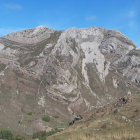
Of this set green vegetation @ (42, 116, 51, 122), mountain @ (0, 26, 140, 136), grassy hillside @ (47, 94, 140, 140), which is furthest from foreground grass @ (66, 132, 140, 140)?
green vegetation @ (42, 116, 51, 122)

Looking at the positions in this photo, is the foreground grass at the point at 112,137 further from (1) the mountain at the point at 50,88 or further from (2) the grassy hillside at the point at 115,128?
(1) the mountain at the point at 50,88

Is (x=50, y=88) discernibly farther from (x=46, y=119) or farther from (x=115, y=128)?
(x=115, y=128)

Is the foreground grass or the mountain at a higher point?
the mountain

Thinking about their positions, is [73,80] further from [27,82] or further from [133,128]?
[133,128]

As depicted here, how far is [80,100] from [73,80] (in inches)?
846

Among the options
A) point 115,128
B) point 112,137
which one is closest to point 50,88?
point 115,128

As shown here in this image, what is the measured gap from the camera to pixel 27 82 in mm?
154250

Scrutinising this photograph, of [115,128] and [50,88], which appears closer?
[115,128]

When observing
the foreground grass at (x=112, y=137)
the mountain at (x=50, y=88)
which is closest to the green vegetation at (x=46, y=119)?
the mountain at (x=50, y=88)

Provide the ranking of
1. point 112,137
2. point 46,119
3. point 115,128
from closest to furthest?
point 112,137, point 115,128, point 46,119

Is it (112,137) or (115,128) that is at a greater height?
(115,128)

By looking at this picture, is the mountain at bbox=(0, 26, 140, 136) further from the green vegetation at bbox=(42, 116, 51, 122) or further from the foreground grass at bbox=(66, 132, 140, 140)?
the foreground grass at bbox=(66, 132, 140, 140)

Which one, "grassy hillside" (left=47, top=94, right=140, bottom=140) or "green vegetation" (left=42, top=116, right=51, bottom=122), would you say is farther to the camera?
"green vegetation" (left=42, top=116, right=51, bottom=122)

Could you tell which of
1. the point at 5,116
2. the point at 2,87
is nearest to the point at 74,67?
the point at 2,87
